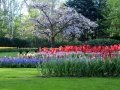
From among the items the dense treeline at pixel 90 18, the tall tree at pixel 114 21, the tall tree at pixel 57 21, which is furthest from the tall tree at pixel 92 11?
the tall tree at pixel 57 21

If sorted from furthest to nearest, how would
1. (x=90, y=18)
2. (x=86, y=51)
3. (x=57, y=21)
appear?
1. (x=90, y=18)
2. (x=57, y=21)
3. (x=86, y=51)

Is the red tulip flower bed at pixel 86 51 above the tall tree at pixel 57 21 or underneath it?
underneath

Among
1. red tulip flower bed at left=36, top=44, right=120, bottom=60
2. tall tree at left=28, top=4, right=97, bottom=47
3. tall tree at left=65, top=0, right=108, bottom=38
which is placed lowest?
red tulip flower bed at left=36, top=44, right=120, bottom=60

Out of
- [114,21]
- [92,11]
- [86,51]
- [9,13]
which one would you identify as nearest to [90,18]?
[92,11]

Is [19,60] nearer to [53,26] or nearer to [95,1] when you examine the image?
Result: [53,26]

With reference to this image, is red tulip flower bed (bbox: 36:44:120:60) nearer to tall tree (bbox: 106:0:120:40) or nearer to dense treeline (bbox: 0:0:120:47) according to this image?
dense treeline (bbox: 0:0:120:47)

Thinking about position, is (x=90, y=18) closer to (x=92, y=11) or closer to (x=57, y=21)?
(x=92, y=11)

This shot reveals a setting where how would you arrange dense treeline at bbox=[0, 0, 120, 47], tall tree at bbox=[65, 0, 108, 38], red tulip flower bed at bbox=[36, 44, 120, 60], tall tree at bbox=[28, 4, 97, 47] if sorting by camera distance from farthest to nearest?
tall tree at bbox=[65, 0, 108, 38], dense treeline at bbox=[0, 0, 120, 47], tall tree at bbox=[28, 4, 97, 47], red tulip flower bed at bbox=[36, 44, 120, 60]

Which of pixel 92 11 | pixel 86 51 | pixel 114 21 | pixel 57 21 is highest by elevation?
pixel 92 11

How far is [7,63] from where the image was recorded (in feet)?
53.2

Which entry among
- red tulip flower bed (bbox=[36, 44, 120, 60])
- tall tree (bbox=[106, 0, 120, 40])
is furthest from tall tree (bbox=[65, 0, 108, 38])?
red tulip flower bed (bbox=[36, 44, 120, 60])

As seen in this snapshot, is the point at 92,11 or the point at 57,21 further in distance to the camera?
the point at 92,11

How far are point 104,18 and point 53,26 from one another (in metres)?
15.2

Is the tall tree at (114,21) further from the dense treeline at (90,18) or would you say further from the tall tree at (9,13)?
the tall tree at (9,13)
